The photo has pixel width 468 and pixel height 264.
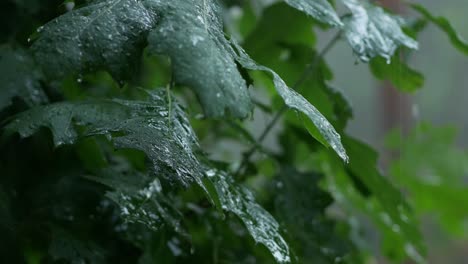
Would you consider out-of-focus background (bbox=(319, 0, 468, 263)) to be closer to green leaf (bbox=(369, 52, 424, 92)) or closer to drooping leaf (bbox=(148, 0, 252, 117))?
green leaf (bbox=(369, 52, 424, 92))

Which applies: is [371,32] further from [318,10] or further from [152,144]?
[152,144]

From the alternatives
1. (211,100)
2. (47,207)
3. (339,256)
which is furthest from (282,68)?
(211,100)

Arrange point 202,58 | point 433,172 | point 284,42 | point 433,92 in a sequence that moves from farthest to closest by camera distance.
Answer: point 433,92, point 433,172, point 284,42, point 202,58

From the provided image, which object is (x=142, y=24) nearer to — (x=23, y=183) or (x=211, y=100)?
(x=211, y=100)

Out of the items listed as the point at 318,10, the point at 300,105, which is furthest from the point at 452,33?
the point at 300,105

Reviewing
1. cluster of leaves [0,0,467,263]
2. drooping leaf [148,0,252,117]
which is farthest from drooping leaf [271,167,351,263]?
drooping leaf [148,0,252,117]

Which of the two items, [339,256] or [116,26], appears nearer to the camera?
[116,26]
